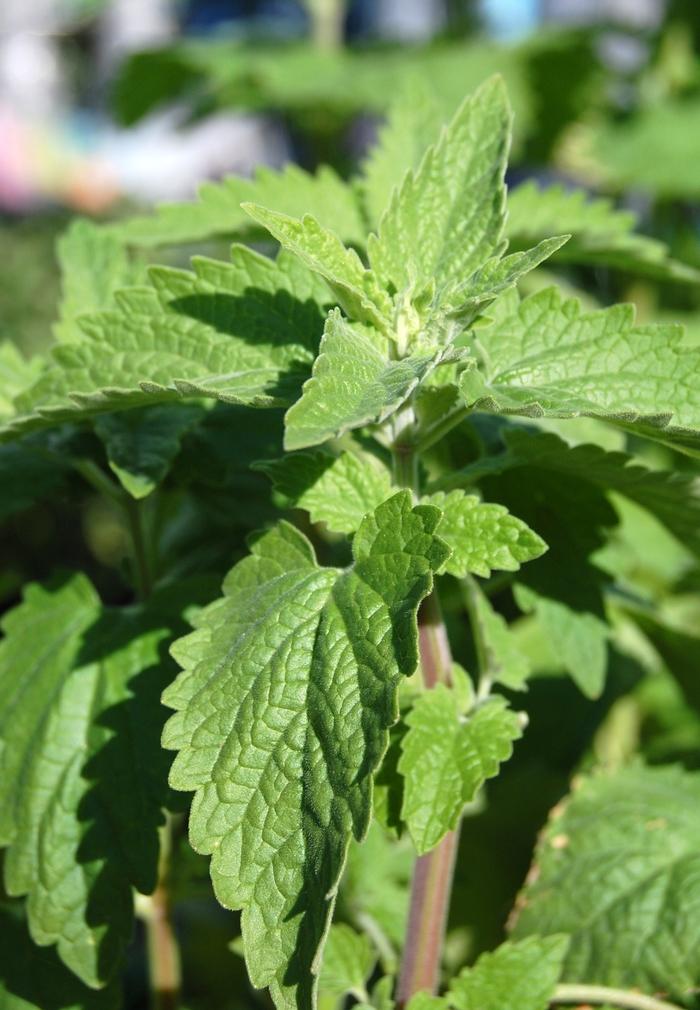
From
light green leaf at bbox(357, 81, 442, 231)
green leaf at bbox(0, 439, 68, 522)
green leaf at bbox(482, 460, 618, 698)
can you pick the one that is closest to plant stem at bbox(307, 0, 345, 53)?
light green leaf at bbox(357, 81, 442, 231)

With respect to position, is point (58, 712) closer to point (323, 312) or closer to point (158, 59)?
point (323, 312)

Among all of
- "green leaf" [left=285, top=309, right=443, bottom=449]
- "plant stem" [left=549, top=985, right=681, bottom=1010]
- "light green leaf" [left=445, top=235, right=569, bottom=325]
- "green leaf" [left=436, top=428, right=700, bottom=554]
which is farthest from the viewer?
"plant stem" [left=549, top=985, right=681, bottom=1010]

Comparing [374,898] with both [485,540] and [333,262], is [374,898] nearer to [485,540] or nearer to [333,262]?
[485,540]

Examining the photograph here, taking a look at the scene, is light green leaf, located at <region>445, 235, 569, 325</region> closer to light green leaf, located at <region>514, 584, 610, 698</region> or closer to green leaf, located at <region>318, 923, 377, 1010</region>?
light green leaf, located at <region>514, 584, 610, 698</region>

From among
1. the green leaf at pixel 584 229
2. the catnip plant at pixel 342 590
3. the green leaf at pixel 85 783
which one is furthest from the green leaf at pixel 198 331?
the green leaf at pixel 584 229

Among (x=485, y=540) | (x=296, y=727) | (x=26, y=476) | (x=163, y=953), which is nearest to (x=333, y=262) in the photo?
(x=485, y=540)

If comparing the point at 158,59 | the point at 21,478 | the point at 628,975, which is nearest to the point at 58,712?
the point at 21,478

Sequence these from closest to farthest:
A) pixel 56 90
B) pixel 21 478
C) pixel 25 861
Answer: pixel 25 861 → pixel 21 478 → pixel 56 90
